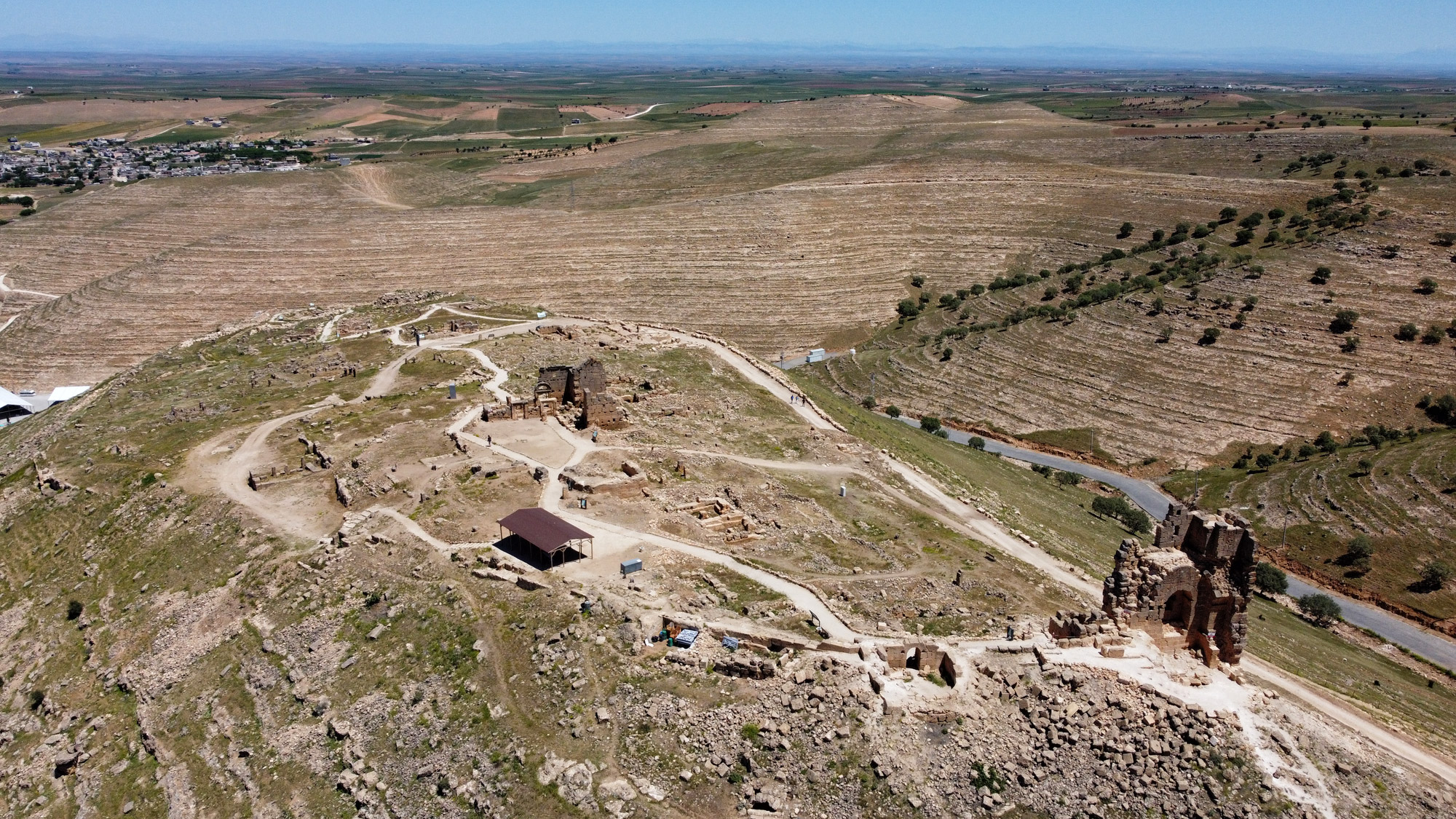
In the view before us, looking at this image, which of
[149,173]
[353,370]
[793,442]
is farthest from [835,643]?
[149,173]

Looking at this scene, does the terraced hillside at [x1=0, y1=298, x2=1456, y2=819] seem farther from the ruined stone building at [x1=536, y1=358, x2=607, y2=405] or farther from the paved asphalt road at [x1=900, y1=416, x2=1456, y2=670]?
the paved asphalt road at [x1=900, y1=416, x2=1456, y2=670]

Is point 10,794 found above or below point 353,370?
below

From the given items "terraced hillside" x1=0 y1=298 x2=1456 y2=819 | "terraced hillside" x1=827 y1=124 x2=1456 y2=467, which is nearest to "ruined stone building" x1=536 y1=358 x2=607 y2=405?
"terraced hillside" x1=0 y1=298 x2=1456 y2=819

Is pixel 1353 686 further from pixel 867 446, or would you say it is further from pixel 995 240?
pixel 995 240

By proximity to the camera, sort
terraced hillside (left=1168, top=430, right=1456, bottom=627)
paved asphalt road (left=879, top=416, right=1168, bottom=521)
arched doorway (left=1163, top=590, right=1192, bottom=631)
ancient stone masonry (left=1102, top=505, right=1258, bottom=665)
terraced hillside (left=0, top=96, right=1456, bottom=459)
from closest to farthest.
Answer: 1. ancient stone masonry (left=1102, top=505, right=1258, bottom=665)
2. arched doorway (left=1163, top=590, right=1192, bottom=631)
3. terraced hillside (left=1168, top=430, right=1456, bottom=627)
4. paved asphalt road (left=879, top=416, right=1168, bottom=521)
5. terraced hillside (left=0, top=96, right=1456, bottom=459)

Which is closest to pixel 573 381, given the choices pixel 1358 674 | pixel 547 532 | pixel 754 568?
pixel 547 532

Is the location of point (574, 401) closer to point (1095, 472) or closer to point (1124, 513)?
point (1124, 513)
